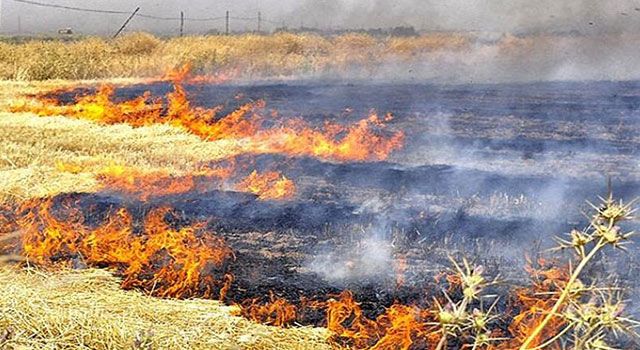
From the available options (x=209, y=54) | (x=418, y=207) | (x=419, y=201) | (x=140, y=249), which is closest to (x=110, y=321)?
(x=140, y=249)

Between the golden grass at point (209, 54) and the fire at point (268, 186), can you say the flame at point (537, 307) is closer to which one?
the fire at point (268, 186)

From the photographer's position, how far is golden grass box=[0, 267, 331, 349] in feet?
14.2

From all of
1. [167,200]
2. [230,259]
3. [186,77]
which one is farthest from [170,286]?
[186,77]

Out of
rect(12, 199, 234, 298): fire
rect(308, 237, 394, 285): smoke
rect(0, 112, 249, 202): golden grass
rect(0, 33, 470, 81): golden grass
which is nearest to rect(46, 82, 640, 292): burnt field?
rect(308, 237, 394, 285): smoke

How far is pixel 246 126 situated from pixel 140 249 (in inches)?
361

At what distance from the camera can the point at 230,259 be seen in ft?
23.3

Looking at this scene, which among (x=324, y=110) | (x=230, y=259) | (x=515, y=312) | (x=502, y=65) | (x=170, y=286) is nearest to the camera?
(x=515, y=312)

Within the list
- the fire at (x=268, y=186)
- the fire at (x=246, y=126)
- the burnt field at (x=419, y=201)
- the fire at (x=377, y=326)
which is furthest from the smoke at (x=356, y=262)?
the fire at (x=246, y=126)

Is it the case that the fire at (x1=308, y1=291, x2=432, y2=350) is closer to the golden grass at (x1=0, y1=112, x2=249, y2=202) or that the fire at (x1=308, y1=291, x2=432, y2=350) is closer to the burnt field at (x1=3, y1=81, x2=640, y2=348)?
the burnt field at (x1=3, y1=81, x2=640, y2=348)

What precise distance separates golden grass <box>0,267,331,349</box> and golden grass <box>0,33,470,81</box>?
21.4 meters

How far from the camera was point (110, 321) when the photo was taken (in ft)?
15.5

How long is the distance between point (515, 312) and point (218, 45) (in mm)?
29710

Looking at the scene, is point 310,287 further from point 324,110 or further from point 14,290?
point 324,110

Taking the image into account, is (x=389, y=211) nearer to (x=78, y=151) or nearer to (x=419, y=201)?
(x=419, y=201)
